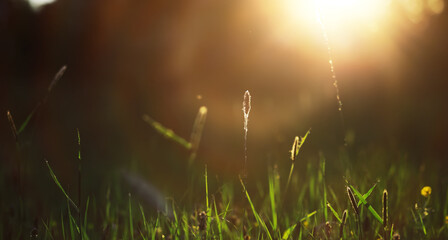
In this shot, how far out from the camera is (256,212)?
5.69 ft

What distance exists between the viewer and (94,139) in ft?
13.8

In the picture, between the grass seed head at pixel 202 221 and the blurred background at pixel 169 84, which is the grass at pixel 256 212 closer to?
the grass seed head at pixel 202 221

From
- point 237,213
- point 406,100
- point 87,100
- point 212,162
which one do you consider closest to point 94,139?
point 87,100

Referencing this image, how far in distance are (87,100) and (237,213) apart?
3179 millimetres

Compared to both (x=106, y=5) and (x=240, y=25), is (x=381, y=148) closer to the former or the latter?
(x=240, y=25)

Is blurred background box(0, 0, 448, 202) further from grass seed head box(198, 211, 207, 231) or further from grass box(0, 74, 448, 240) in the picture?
grass seed head box(198, 211, 207, 231)

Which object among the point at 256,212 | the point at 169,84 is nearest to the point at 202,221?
the point at 256,212

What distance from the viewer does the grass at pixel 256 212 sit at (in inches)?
63.9

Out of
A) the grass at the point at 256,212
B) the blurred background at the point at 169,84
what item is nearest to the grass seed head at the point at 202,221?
the grass at the point at 256,212

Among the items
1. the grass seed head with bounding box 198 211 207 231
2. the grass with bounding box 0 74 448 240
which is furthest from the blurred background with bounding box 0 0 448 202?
the grass seed head with bounding box 198 211 207 231

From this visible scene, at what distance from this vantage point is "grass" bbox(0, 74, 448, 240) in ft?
5.32

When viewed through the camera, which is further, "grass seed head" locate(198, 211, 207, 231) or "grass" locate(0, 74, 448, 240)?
"grass" locate(0, 74, 448, 240)

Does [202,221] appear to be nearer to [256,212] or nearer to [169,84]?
[256,212]

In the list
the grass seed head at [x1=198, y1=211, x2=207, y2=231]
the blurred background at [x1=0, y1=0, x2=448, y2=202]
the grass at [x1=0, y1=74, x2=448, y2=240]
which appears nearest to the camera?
the grass seed head at [x1=198, y1=211, x2=207, y2=231]
